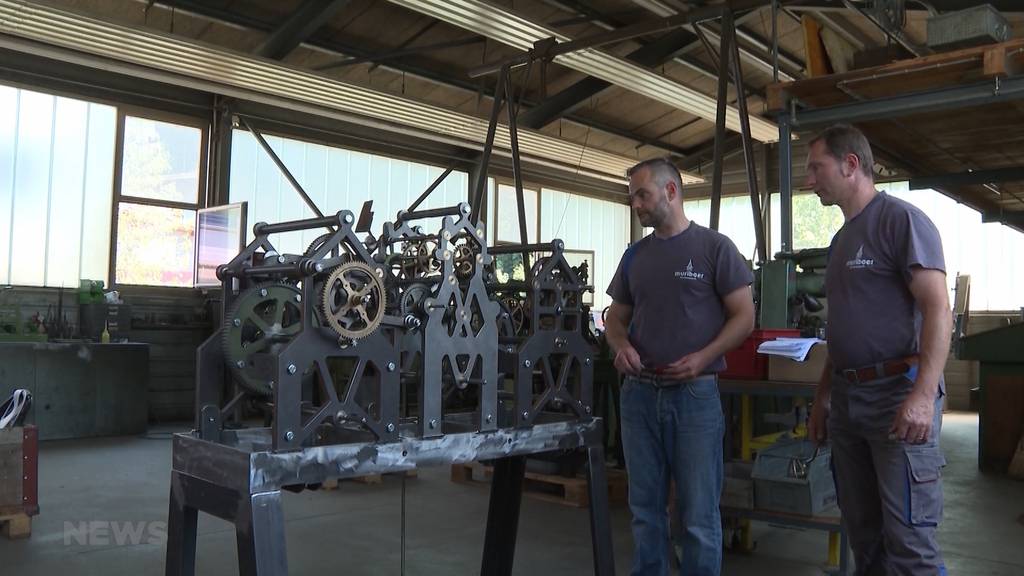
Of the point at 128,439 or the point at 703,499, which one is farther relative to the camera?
the point at 128,439

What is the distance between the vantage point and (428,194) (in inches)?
393

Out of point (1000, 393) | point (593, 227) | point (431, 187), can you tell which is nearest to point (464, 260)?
point (1000, 393)

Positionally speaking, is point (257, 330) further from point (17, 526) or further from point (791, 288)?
point (791, 288)

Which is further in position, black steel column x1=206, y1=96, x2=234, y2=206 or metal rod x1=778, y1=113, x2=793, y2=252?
black steel column x1=206, y1=96, x2=234, y2=206

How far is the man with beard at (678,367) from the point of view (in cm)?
Answer: 220

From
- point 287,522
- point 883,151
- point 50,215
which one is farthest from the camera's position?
point 50,215

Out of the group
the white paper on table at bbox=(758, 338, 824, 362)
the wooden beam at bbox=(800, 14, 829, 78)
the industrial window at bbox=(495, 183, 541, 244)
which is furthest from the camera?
the industrial window at bbox=(495, 183, 541, 244)

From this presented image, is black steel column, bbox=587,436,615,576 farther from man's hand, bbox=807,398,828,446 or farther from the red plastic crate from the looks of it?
the red plastic crate

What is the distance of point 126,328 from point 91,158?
155 centimetres

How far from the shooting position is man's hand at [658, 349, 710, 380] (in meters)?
2.18

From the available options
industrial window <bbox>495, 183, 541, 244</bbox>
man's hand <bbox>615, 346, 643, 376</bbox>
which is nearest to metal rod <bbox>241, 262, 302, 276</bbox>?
man's hand <bbox>615, 346, 643, 376</bbox>

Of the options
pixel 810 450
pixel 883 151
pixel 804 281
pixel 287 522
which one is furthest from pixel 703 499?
pixel 883 151

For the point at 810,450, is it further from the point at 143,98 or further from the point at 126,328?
the point at 143,98

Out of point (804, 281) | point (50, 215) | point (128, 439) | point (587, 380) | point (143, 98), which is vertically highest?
point (143, 98)
